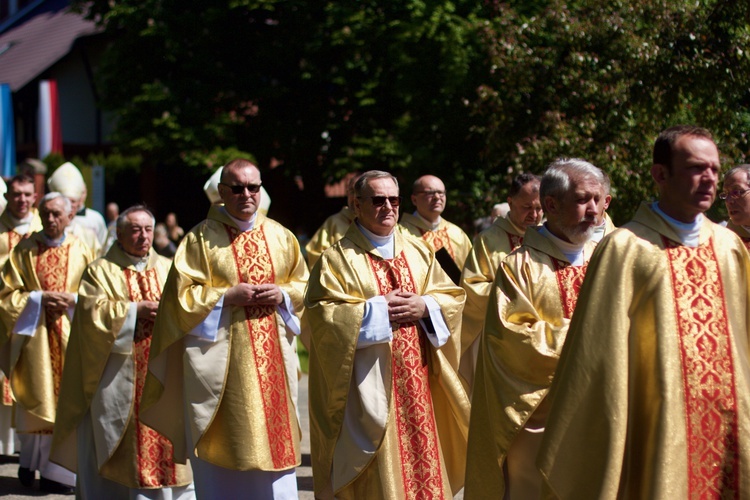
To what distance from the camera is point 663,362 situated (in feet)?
12.8

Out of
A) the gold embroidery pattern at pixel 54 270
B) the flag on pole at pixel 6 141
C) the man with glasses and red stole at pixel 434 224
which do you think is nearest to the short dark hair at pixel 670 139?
the man with glasses and red stole at pixel 434 224

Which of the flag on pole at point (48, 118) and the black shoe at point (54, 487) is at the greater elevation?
the flag on pole at point (48, 118)

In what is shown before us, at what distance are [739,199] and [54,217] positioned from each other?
15.3 ft

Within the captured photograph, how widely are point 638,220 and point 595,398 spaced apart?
66 centimetres

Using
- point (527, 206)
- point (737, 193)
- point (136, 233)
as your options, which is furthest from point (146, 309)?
point (737, 193)

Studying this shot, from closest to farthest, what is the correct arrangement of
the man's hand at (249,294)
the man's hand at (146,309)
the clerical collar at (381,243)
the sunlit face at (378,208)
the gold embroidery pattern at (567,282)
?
1. the gold embroidery pattern at (567,282)
2. the sunlit face at (378,208)
3. the clerical collar at (381,243)
4. the man's hand at (249,294)
5. the man's hand at (146,309)

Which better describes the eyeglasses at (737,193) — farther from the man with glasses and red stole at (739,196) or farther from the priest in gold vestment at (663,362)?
the priest in gold vestment at (663,362)

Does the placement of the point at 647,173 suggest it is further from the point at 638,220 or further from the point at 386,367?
the point at 638,220

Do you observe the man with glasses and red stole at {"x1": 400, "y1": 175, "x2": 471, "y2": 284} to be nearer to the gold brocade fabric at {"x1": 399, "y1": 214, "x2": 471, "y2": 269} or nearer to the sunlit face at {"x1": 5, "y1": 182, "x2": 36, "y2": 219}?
the gold brocade fabric at {"x1": 399, "y1": 214, "x2": 471, "y2": 269}

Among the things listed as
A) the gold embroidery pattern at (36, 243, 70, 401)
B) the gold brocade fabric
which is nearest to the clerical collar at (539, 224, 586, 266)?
the gold brocade fabric

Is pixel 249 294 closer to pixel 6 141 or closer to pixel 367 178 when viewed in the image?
pixel 367 178

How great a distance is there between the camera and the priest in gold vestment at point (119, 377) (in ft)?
23.3

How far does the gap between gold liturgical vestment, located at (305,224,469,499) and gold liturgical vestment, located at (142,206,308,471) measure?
47cm

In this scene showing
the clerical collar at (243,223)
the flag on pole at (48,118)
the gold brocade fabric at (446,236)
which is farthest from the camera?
the flag on pole at (48,118)
